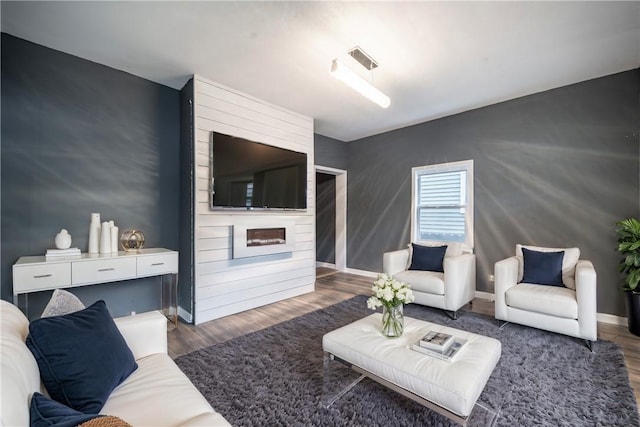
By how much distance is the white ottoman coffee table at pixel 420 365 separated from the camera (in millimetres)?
1341

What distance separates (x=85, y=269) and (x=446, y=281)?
11.6 ft

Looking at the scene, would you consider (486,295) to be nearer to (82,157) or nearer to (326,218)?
(326,218)

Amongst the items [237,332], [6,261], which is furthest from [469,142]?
[6,261]

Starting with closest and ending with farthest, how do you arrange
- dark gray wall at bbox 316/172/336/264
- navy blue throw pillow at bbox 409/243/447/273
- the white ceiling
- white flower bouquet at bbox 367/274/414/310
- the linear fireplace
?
white flower bouquet at bbox 367/274/414/310 < the white ceiling < the linear fireplace < navy blue throw pillow at bbox 409/243/447/273 < dark gray wall at bbox 316/172/336/264

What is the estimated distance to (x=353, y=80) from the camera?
98.3 inches

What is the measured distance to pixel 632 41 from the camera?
250 centimetres

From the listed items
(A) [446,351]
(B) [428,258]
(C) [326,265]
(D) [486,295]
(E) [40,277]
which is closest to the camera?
(A) [446,351]

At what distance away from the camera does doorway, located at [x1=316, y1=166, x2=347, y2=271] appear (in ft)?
19.0

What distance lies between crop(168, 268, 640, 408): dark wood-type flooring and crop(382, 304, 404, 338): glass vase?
156cm

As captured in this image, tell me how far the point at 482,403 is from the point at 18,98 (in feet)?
14.1

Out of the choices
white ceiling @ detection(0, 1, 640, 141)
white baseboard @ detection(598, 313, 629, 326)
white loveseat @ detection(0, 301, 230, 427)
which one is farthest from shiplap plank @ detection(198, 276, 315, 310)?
white baseboard @ detection(598, 313, 629, 326)

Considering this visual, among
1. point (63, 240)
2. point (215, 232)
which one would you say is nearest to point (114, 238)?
point (63, 240)

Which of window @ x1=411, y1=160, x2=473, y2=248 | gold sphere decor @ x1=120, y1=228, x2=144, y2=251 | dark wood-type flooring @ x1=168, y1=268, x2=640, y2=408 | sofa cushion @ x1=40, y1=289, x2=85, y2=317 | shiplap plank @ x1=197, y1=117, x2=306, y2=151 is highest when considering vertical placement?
shiplap plank @ x1=197, y1=117, x2=306, y2=151

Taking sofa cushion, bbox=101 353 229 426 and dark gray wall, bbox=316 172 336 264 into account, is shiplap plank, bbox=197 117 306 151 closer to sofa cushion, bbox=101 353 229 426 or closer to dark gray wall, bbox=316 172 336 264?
dark gray wall, bbox=316 172 336 264
